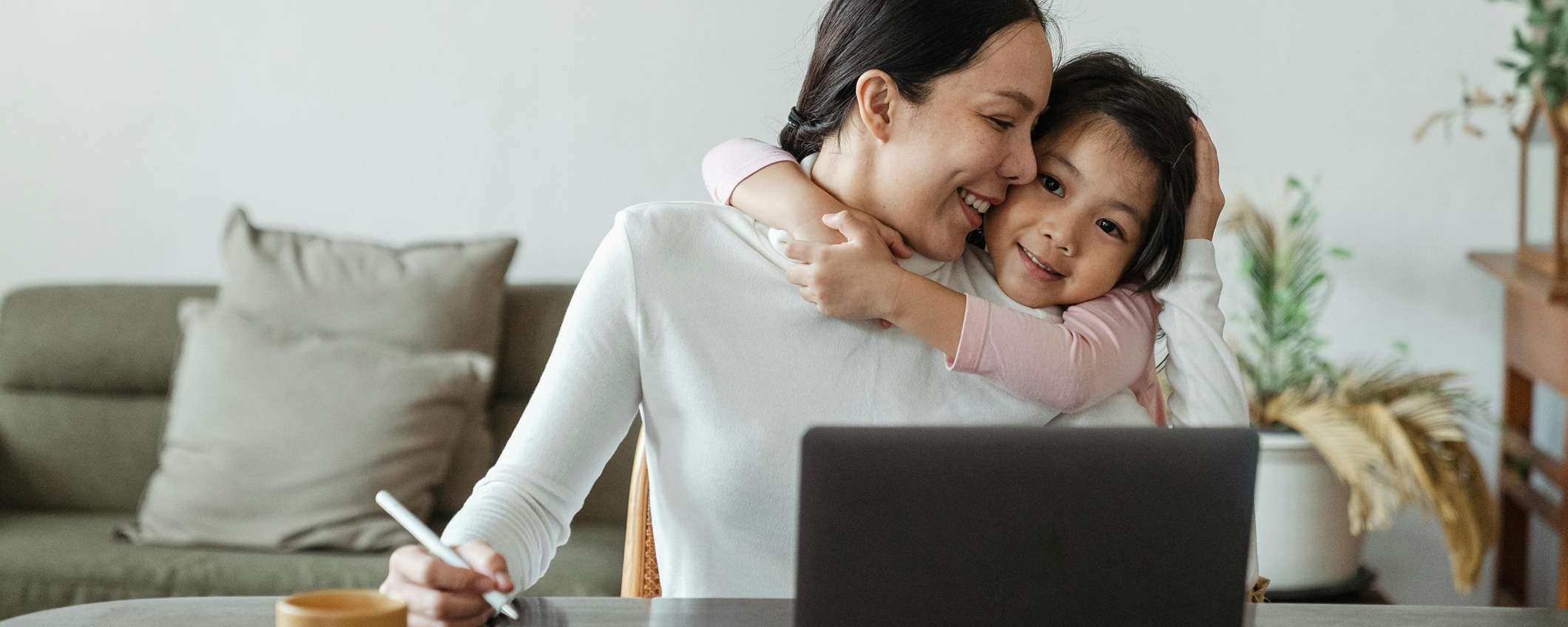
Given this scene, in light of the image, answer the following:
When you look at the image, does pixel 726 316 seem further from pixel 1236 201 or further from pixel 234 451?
pixel 1236 201

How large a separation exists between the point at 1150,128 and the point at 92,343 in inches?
86.2

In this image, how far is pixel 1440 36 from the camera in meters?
2.81

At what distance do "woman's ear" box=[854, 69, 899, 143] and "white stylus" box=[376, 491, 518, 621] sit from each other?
1.74 feet

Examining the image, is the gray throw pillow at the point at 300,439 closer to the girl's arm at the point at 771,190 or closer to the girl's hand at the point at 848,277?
the girl's arm at the point at 771,190

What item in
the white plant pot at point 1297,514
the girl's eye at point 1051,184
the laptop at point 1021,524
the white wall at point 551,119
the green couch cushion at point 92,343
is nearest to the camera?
the laptop at point 1021,524

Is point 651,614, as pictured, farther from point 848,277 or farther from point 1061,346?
point 1061,346

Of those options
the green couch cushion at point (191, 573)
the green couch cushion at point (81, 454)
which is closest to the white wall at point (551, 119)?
the green couch cushion at point (81, 454)

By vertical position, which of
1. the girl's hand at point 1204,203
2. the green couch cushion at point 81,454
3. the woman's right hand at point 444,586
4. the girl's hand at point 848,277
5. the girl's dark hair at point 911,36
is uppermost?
the girl's dark hair at point 911,36

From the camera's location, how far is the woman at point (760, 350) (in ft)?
3.94

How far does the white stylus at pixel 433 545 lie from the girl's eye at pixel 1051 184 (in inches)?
24.0

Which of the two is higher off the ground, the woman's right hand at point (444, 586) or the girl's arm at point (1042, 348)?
the girl's arm at point (1042, 348)

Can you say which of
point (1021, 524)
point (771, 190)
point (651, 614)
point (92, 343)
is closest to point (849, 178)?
point (771, 190)

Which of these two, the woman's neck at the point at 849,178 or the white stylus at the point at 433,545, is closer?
the white stylus at the point at 433,545

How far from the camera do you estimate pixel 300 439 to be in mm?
2424
